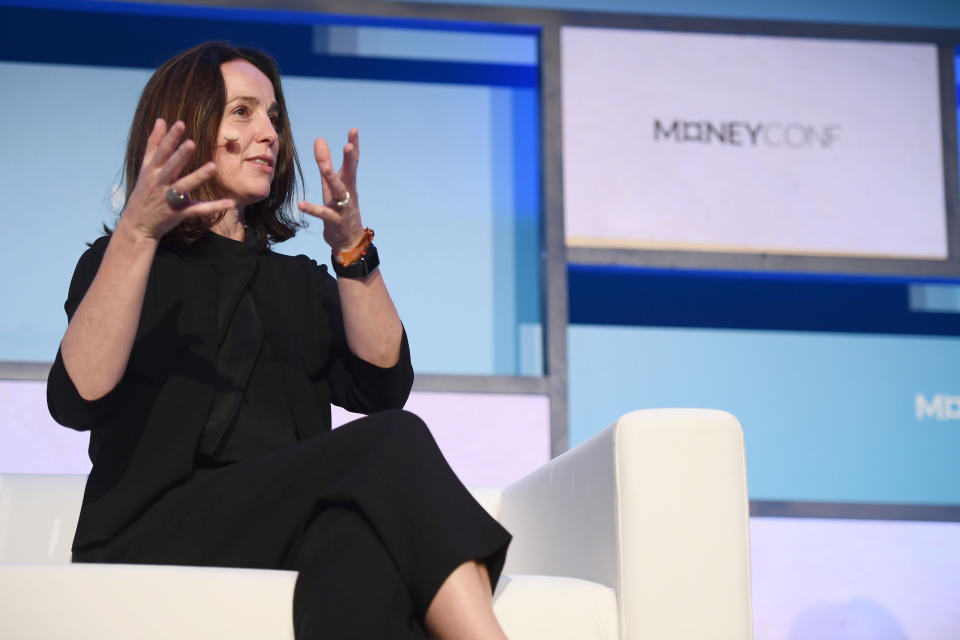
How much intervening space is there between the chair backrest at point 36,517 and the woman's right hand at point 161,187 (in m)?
0.68

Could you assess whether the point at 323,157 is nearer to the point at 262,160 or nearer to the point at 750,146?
the point at 262,160

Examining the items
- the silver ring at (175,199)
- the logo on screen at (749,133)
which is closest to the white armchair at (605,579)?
the silver ring at (175,199)

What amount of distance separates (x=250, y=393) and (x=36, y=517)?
502mm

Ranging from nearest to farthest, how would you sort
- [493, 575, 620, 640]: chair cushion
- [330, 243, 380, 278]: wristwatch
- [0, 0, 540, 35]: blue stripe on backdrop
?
[493, 575, 620, 640]: chair cushion
[330, 243, 380, 278]: wristwatch
[0, 0, 540, 35]: blue stripe on backdrop

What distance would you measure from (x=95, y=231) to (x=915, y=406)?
92.5 inches

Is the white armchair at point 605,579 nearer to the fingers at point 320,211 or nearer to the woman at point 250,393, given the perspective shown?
the woman at point 250,393

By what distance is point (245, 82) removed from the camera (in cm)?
158

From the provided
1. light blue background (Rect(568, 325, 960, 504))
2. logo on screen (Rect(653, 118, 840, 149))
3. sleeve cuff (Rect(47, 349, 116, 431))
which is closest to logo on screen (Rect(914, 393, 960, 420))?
light blue background (Rect(568, 325, 960, 504))

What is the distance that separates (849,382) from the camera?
3037 millimetres

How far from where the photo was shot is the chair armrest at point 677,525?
4.04 feet

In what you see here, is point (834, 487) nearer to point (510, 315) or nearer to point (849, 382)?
point (849, 382)

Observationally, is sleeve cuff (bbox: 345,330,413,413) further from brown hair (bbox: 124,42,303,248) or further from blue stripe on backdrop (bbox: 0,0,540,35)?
blue stripe on backdrop (bbox: 0,0,540,35)

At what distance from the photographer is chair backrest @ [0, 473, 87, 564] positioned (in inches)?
64.8

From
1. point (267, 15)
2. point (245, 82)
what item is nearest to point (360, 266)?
point (245, 82)
